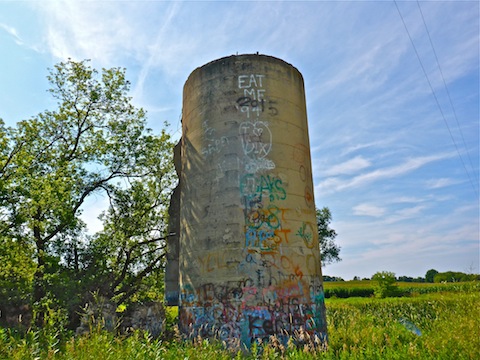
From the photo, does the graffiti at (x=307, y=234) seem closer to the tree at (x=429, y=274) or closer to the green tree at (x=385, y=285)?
the green tree at (x=385, y=285)

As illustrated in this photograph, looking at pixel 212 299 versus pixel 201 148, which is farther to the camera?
pixel 201 148

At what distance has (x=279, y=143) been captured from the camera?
370 inches

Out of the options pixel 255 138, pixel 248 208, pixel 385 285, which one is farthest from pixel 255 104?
pixel 385 285

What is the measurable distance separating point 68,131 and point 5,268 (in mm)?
6834

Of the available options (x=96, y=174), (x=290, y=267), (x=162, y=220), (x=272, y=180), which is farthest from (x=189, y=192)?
(x=96, y=174)

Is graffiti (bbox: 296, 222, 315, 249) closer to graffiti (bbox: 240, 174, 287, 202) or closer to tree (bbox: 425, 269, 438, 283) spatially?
graffiti (bbox: 240, 174, 287, 202)

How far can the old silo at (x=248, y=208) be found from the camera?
8.18 meters

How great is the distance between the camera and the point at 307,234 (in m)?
9.09

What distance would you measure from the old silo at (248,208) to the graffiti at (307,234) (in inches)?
1.0

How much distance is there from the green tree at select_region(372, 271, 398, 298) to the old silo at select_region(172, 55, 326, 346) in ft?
119

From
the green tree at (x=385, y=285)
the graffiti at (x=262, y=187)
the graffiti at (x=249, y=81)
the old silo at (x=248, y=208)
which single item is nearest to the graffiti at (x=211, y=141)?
the old silo at (x=248, y=208)

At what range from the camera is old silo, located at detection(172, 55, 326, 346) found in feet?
26.8

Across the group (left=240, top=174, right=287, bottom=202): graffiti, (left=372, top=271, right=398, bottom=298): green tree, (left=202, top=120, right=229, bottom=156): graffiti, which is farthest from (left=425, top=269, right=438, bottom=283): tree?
(left=202, top=120, right=229, bottom=156): graffiti

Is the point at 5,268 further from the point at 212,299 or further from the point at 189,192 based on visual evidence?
the point at 212,299
